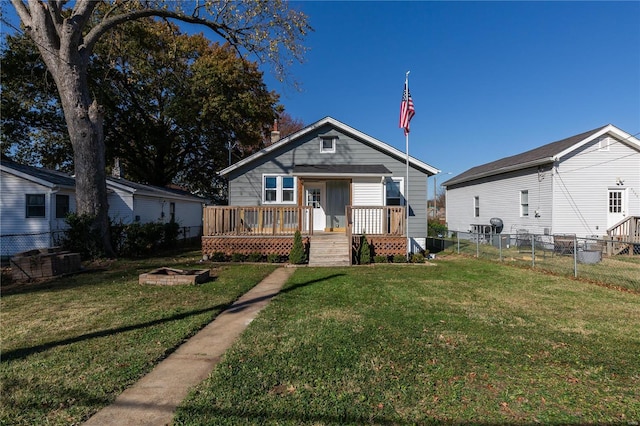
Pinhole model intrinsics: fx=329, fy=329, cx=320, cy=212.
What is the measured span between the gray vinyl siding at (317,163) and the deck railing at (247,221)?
228cm

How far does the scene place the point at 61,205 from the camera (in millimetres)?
14266

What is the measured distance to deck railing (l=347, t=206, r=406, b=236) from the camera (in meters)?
11.6

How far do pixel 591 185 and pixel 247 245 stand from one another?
48.0ft

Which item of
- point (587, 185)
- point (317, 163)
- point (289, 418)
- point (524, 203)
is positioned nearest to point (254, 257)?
point (317, 163)

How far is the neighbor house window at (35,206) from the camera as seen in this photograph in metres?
13.8

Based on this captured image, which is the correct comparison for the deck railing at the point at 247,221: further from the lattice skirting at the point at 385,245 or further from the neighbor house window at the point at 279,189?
the neighbor house window at the point at 279,189

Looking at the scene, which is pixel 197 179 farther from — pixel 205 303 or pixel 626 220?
pixel 626 220

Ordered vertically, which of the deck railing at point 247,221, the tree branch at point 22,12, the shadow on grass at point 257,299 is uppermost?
the tree branch at point 22,12

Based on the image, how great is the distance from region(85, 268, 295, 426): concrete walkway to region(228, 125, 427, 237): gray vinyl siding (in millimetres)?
9350

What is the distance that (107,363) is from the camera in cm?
352

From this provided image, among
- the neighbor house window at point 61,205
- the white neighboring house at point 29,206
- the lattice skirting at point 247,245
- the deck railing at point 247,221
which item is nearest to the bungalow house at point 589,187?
the deck railing at point 247,221

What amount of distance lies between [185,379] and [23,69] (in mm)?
22655

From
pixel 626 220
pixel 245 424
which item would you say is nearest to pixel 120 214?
pixel 245 424

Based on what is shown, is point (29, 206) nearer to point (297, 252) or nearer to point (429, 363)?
point (297, 252)
